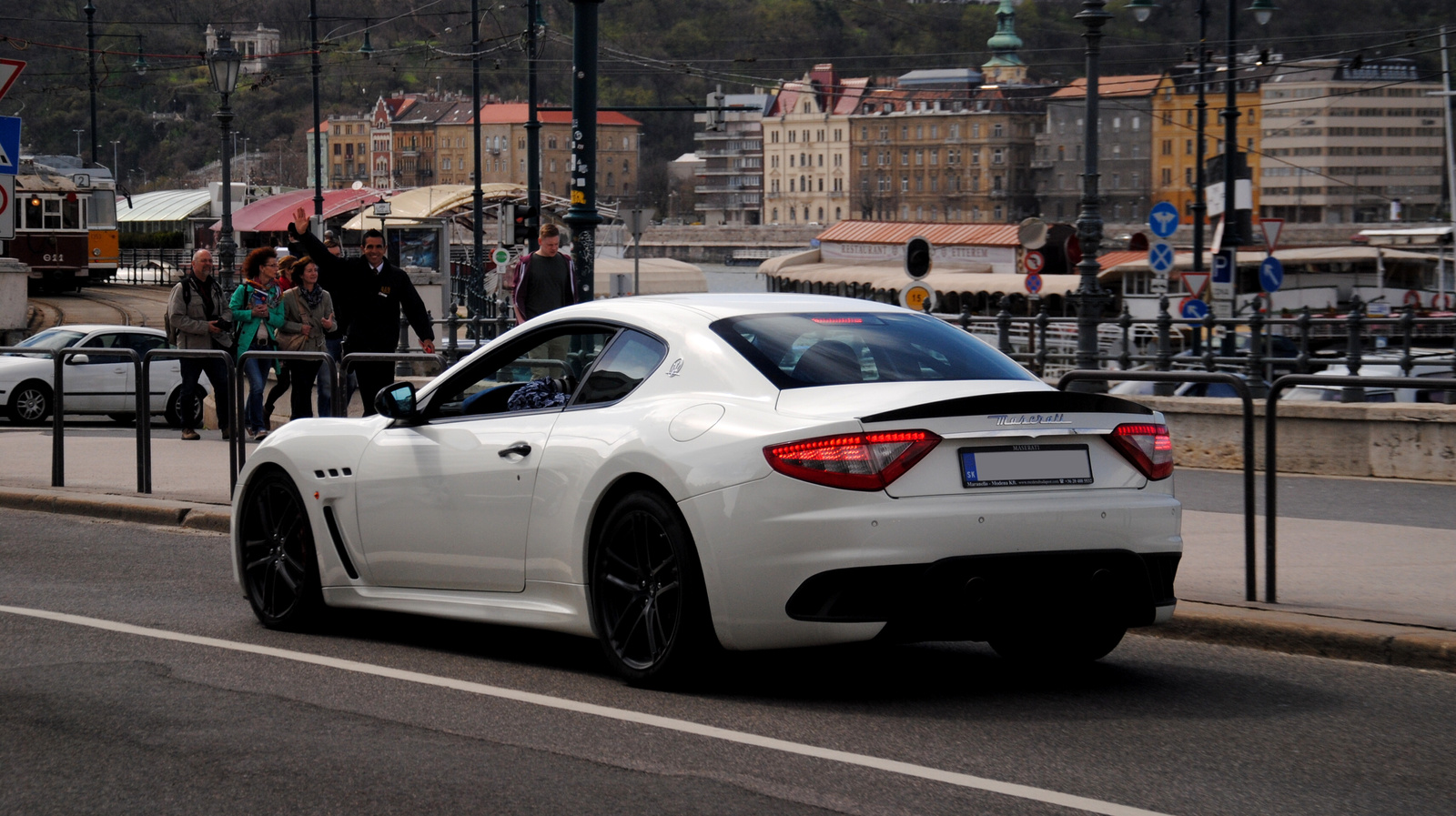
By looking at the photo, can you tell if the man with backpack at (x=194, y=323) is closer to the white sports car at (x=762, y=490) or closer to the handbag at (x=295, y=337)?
the handbag at (x=295, y=337)

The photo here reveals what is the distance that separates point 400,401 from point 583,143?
8235 millimetres

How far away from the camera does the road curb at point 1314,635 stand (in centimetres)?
707

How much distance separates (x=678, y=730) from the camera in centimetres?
579

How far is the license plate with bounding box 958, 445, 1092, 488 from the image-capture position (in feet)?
19.6

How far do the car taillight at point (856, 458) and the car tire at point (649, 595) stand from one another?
506 millimetres

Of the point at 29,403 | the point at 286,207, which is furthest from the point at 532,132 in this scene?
the point at 286,207

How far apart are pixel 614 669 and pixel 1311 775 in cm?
246

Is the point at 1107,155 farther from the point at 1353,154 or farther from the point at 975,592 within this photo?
the point at 975,592

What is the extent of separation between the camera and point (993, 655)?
7324 mm

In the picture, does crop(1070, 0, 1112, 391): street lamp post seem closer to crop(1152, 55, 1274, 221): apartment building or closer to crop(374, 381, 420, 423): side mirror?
crop(374, 381, 420, 423): side mirror

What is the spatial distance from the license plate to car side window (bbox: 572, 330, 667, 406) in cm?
127

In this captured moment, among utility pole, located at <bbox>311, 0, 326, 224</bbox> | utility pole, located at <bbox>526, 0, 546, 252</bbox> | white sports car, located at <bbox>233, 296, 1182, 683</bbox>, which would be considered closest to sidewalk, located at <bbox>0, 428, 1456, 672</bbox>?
white sports car, located at <bbox>233, 296, 1182, 683</bbox>

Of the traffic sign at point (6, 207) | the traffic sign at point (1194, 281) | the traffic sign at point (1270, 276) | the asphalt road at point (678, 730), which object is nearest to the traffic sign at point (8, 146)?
the traffic sign at point (6, 207)

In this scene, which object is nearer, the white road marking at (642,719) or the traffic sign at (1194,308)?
the white road marking at (642,719)
